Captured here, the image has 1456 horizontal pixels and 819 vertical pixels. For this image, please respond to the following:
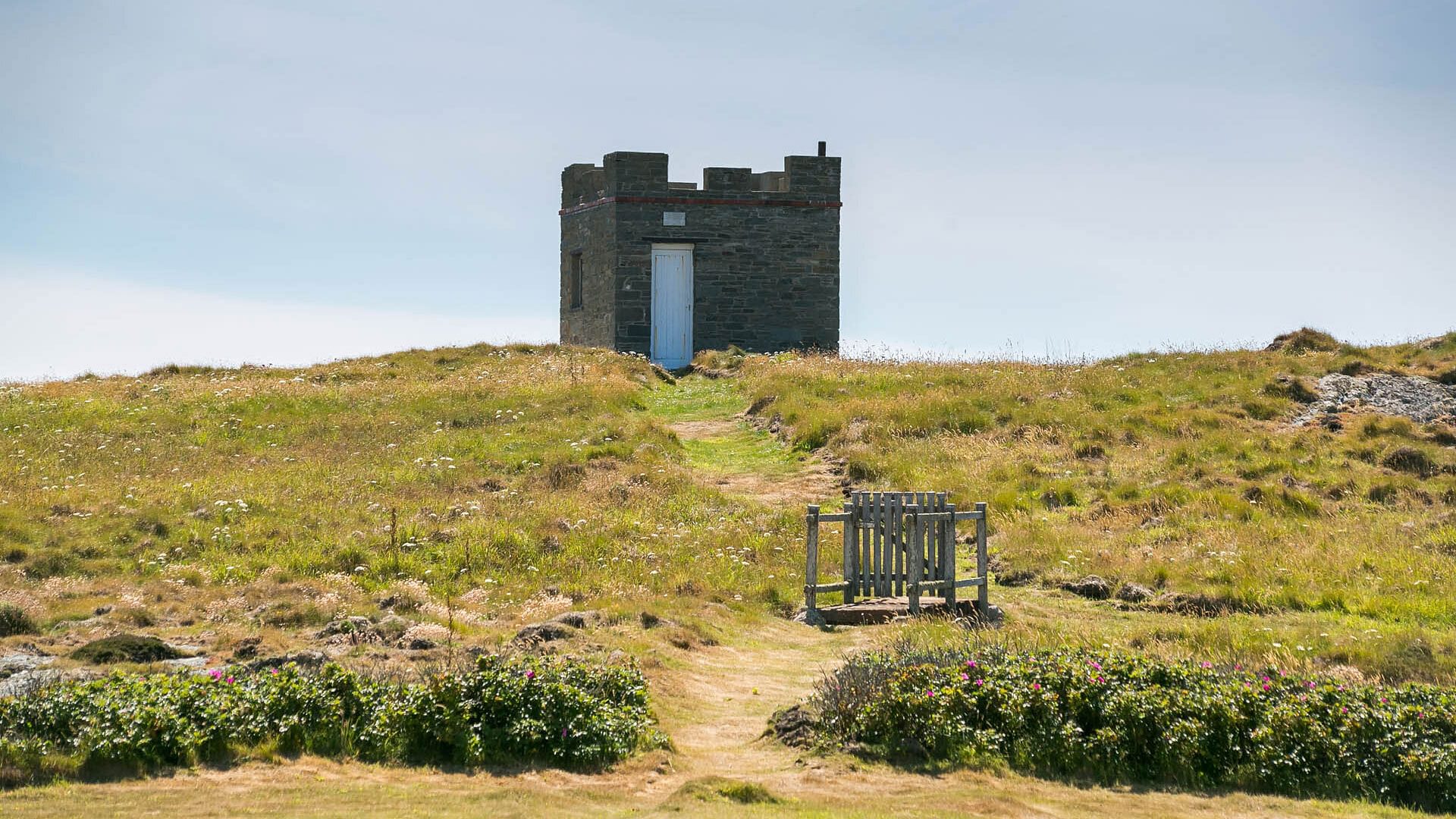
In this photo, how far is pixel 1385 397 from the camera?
82.4ft

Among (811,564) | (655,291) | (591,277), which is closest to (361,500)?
(811,564)

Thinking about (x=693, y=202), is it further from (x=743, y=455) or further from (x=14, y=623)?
(x=14, y=623)

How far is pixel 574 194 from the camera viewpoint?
133 ft

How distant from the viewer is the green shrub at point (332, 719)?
325 inches

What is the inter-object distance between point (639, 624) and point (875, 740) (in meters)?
3.76

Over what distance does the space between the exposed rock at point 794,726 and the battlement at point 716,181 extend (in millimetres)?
29353

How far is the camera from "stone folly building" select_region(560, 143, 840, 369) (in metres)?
37.5

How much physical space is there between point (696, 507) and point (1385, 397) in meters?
15.3

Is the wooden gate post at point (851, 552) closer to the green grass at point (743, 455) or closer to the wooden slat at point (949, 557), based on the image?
the wooden slat at point (949, 557)

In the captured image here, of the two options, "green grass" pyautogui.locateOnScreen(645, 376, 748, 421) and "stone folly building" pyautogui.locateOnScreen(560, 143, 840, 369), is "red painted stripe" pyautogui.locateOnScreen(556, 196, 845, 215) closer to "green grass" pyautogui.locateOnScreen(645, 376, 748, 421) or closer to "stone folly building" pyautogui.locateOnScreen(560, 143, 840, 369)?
"stone folly building" pyautogui.locateOnScreen(560, 143, 840, 369)

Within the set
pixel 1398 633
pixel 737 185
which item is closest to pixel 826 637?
pixel 1398 633

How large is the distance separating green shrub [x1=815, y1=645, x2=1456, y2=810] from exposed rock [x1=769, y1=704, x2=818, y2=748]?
12cm

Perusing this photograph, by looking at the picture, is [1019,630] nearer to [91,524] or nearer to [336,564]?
[336,564]

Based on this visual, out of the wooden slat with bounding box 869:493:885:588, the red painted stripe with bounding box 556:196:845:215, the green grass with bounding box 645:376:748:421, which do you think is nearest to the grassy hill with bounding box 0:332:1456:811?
the green grass with bounding box 645:376:748:421
